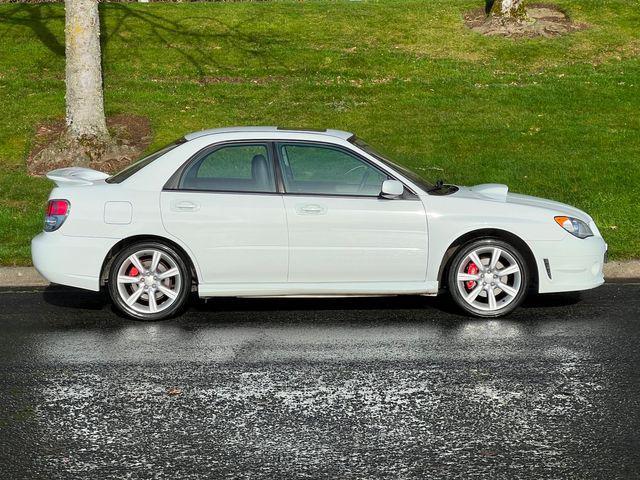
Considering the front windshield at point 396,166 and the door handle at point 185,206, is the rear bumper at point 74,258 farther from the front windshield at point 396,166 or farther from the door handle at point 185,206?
the front windshield at point 396,166

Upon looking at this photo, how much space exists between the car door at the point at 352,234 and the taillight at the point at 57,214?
1.82 m

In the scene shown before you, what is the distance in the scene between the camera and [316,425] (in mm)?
5973

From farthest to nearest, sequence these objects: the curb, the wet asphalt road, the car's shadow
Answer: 1. the curb
2. the car's shadow
3. the wet asphalt road

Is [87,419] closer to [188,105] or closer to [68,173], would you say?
[68,173]

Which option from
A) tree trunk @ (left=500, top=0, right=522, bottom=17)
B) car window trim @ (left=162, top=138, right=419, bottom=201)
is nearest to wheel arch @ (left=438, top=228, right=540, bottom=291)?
car window trim @ (left=162, top=138, right=419, bottom=201)

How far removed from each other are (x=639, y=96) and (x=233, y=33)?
8404 millimetres

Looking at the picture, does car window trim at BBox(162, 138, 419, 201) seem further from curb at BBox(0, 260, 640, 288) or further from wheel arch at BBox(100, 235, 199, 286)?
curb at BBox(0, 260, 640, 288)

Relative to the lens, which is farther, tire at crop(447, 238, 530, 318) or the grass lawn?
the grass lawn

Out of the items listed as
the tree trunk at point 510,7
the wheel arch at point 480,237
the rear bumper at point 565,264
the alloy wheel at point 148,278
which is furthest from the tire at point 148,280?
the tree trunk at point 510,7

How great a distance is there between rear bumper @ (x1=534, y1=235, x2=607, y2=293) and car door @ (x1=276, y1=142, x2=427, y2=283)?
100cm

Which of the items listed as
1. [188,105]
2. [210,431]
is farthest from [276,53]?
[210,431]

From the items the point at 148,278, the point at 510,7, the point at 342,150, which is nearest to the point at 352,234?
the point at 342,150

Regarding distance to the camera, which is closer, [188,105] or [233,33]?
[188,105]

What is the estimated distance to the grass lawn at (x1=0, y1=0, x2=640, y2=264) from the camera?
547 inches
